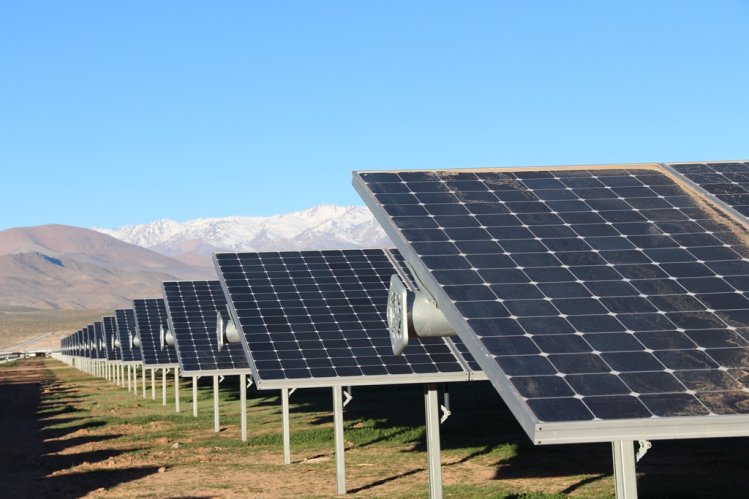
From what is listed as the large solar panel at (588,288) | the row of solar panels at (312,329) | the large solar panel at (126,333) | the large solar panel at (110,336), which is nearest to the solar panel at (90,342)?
the large solar panel at (110,336)

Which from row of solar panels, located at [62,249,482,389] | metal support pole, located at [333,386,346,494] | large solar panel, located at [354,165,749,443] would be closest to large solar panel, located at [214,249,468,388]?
row of solar panels, located at [62,249,482,389]

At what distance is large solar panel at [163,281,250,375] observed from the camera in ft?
113

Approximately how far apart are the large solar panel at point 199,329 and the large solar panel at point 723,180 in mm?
19944

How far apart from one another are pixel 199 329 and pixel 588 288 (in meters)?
28.4

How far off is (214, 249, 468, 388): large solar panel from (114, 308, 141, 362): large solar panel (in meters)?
32.9

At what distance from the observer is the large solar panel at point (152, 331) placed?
4672cm

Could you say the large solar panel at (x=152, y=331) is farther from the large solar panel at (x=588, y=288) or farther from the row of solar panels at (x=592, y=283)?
the large solar panel at (x=588, y=288)

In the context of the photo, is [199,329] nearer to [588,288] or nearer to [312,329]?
[312,329]

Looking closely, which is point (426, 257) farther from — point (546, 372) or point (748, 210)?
point (748, 210)

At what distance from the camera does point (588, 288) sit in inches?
464

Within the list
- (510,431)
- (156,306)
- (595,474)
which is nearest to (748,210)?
(595,474)

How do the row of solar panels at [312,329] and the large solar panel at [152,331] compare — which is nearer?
the row of solar panels at [312,329]

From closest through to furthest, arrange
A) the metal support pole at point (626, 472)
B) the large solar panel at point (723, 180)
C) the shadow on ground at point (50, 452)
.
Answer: the metal support pole at point (626, 472) → the large solar panel at point (723, 180) → the shadow on ground at point (50, 452)

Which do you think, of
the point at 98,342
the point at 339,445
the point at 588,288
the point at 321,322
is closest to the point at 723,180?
the point at 588,288
